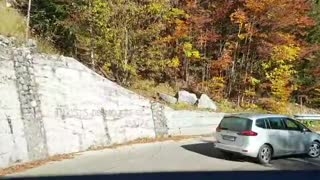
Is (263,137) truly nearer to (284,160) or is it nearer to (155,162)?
(284,160)

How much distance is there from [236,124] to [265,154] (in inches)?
51.4

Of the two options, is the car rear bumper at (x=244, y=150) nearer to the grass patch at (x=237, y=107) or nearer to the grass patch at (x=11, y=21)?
the grass patch at (x=11, y=21)

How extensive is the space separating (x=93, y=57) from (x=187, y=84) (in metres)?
8.54

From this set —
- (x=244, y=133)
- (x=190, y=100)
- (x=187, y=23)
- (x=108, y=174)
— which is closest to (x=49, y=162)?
(x=108, y=174)

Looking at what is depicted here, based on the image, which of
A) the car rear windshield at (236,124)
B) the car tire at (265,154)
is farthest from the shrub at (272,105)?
the car tire at (265,154)

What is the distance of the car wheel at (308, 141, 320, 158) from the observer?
17.0 meters

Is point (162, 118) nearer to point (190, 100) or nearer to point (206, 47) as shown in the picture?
point (190, 100)

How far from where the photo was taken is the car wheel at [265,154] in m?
15.4

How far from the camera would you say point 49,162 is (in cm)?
1440

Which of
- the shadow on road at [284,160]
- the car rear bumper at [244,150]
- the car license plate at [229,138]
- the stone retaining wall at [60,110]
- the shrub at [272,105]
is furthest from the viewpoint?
the shrub at [272,105]

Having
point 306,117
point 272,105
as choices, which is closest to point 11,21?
point 272,105

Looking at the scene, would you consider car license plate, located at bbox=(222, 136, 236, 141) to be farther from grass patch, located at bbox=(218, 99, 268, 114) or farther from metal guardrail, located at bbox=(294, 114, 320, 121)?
metal guardrail, located at bbox=(294, 114, 320, 121)

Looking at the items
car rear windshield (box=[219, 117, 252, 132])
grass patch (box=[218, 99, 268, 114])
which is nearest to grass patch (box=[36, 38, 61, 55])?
car rear windshield (box=[219, 117, 252, 132])

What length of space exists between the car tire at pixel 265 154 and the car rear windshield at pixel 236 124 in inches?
30.5
